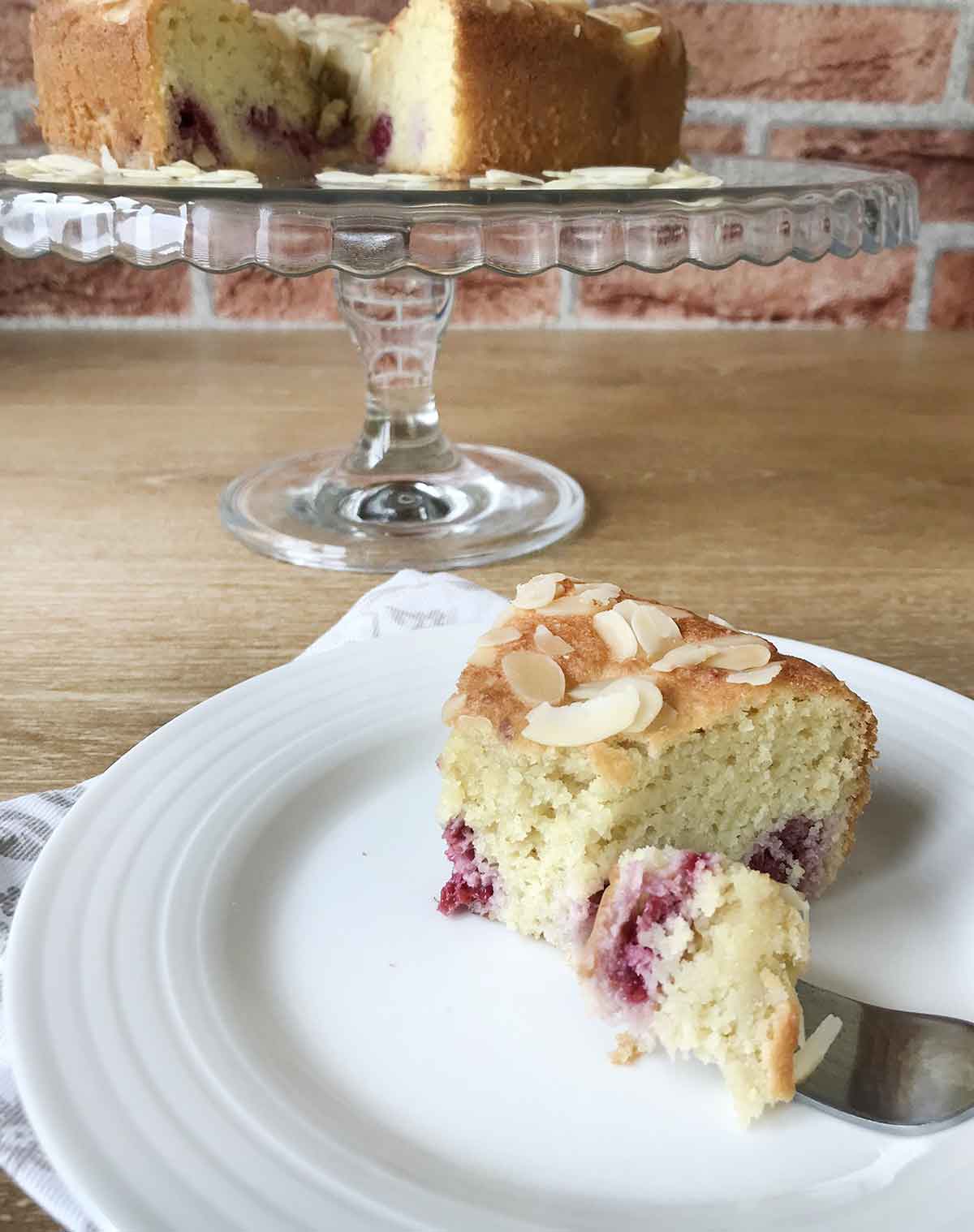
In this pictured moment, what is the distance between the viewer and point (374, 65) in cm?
102

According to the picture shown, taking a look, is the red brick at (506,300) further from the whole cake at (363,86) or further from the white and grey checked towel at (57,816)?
the white and grey checked towel at (57,816)

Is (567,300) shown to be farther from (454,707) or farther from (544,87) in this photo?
(454,707)

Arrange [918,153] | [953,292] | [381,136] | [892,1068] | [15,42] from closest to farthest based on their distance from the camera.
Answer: [892,1068] < [381,136] < [15,42] < [918,153] < [953,292]

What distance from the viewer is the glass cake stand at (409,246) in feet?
2.31

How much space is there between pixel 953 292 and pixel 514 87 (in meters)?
1.04

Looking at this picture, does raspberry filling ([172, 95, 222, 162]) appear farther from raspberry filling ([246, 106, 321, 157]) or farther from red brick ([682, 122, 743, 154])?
red brick ([682, 122, 743, 154])

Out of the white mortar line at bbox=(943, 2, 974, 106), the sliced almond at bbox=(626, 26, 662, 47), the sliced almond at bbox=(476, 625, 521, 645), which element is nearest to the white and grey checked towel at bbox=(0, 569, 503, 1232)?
the sliced almond at bbox=(476, 625, 521, 645)

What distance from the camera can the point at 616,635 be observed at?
596mm

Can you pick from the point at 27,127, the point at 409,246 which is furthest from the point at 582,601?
the point at 27,127

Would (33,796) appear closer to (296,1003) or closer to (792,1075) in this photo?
(296,1003)

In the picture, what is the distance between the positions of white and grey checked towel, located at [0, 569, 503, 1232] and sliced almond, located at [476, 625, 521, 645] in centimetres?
13

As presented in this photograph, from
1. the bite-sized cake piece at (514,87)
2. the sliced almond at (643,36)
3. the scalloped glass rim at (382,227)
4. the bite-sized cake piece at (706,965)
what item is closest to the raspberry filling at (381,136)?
the bite-sized cake piece at (514,87)

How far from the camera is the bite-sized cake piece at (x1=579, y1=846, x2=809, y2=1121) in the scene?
0.44 metres

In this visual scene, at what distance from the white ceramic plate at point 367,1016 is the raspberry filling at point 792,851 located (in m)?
0.02
